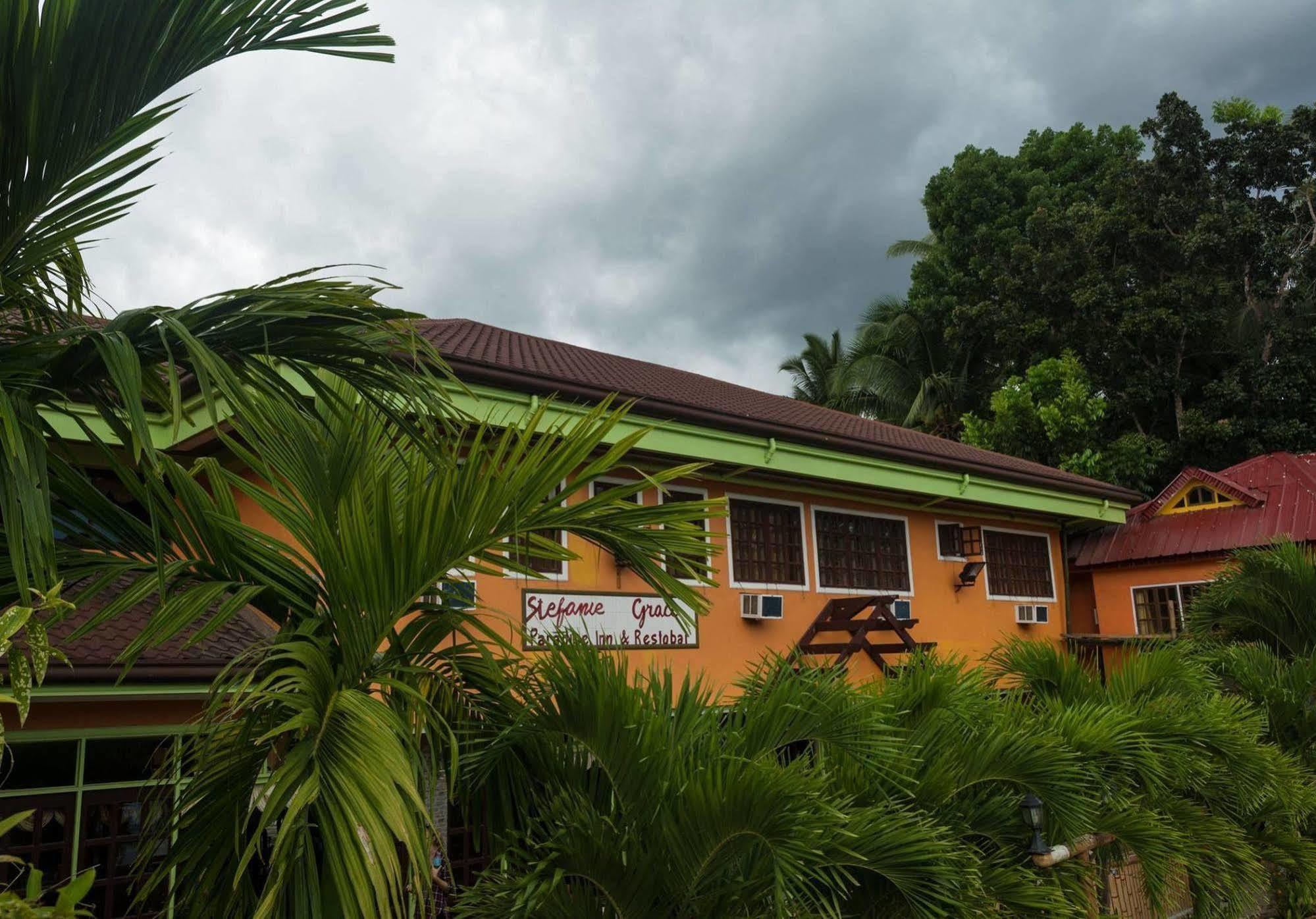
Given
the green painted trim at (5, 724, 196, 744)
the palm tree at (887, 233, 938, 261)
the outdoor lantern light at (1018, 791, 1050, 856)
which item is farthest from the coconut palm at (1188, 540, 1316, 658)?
the palm tree at (887, 233, 938, 261)

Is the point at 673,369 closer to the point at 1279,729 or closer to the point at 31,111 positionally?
the point at 1279,729

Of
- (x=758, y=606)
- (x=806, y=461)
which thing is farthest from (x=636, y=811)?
(x=806, y=461)

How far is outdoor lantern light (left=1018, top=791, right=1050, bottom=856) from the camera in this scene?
675cm

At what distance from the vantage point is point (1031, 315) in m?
25.1

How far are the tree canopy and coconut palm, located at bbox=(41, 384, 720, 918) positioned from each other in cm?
1983

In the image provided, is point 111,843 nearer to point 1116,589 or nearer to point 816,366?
point 1116,589

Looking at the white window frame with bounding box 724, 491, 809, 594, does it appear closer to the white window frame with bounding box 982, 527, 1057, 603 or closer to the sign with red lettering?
the sign with red lettering

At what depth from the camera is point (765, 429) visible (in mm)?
11492

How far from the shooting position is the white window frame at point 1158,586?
A: 15984 mm

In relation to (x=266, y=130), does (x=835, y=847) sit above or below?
below

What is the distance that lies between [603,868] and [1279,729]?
28.3ft

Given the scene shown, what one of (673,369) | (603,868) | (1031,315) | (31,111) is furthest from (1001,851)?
(1031,315)

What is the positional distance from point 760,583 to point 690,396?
2664mm

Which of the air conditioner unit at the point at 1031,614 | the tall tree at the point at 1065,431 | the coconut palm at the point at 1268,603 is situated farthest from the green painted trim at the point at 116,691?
the tall tree at the point at 1065,431
